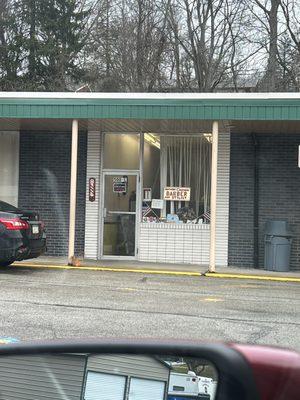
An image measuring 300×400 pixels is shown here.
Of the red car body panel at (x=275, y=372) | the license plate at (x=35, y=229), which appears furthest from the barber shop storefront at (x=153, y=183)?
the red car body panel at (x=275, y=372)

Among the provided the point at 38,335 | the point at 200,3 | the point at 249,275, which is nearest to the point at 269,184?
the point at 249,275

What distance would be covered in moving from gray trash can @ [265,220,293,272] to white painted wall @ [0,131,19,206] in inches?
255

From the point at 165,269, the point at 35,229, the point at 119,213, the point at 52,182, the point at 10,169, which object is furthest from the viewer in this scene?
the point at 10,169

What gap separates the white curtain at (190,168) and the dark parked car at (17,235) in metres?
3.92

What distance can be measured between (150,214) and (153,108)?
122 inches

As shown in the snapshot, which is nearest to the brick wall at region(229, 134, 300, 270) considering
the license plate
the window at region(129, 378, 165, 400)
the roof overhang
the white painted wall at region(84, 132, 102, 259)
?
the roof overhang

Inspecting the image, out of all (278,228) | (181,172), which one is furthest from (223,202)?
(278,228)

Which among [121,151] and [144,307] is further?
[121,151]

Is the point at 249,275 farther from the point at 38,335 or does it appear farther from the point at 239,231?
the point at 38,335

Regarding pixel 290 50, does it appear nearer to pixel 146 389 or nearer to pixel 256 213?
pixel 256 213

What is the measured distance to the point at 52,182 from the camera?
14.4 metres

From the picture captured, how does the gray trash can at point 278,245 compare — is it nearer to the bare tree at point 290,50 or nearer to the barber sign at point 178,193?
the barber sign at point 178,193

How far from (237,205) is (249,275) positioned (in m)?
2.11

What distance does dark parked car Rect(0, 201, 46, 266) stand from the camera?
1066cm
